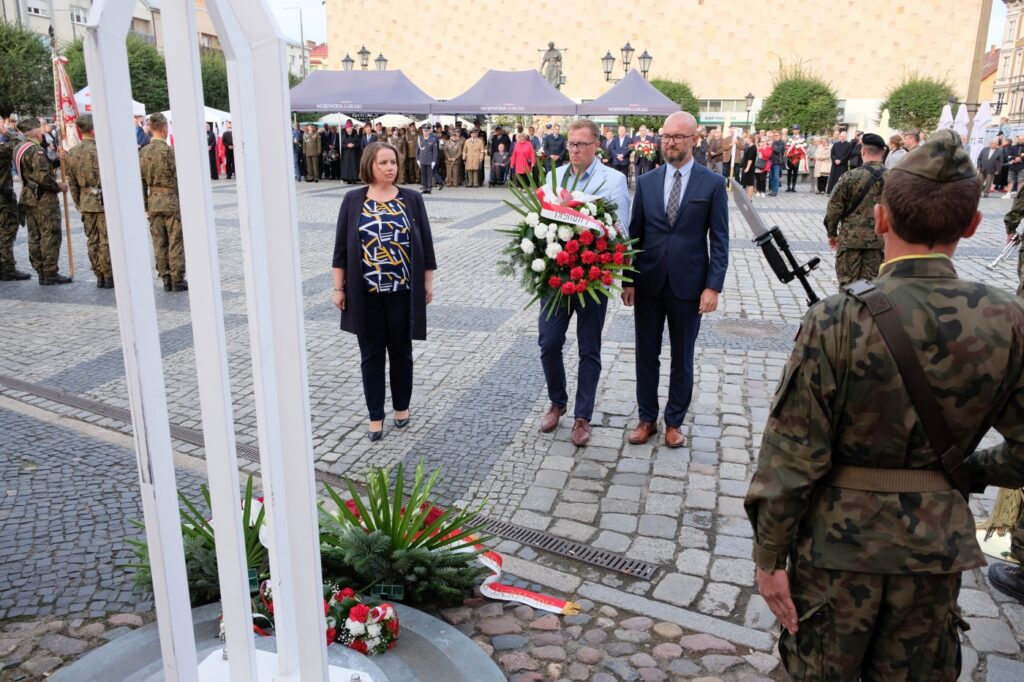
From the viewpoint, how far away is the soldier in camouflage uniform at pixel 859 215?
291 inches

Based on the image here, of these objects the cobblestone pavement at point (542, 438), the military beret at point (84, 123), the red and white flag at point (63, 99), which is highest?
the red and white flag at point (63, 99)

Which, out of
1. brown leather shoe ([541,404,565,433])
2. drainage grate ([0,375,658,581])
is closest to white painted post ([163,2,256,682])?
drainage grate ([0,375,658,581])

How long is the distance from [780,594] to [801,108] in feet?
151

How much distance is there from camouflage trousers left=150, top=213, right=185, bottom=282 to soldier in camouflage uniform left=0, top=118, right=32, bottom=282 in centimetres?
210

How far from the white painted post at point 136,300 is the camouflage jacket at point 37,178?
10.2 metres

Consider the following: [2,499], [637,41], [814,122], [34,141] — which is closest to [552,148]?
[34,141]

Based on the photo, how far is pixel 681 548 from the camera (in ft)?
13.2

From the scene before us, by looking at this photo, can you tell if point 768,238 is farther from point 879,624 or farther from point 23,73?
point 23,73

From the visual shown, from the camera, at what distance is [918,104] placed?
4409 cm

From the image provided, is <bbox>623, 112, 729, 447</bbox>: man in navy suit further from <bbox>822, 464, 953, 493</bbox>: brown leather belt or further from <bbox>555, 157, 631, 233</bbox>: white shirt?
<bbox>822, 464, 953, 493</bbox>: brown leather belt

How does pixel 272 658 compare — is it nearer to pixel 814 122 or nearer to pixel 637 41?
pixel 814 122

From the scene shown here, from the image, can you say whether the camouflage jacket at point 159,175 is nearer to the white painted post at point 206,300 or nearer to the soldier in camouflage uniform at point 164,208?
the soldier in camouflage uniform at point 164,208

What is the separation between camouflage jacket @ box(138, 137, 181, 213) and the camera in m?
9.70

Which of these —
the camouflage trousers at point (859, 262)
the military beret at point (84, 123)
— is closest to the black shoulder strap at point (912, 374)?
the camouflage trousers at point (859, 262)
